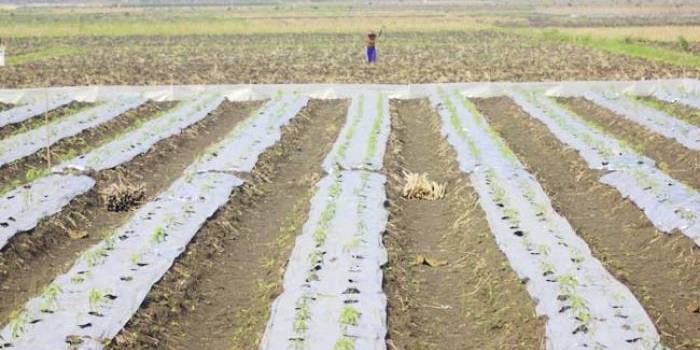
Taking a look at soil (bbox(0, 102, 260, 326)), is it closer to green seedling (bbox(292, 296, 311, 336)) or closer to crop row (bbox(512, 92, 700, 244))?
green seedling (bbox(292, 296, 311, 336))

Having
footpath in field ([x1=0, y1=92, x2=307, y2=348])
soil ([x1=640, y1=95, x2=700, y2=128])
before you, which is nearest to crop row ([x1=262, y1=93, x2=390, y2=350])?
footpath in field ([x1=0, y1=92, x2=307, y2=348])

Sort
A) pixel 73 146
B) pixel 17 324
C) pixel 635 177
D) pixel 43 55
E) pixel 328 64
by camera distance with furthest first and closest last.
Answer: pixel 43 55
pixel 328 64
pixel 73 146
pixel 635 177
pixel 17 324

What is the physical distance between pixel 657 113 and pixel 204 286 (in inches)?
449

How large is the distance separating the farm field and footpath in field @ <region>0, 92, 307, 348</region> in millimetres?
28

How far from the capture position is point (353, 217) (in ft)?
30.7

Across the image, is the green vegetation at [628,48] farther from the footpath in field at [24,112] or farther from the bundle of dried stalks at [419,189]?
the bundle of dried stalks at [419,189]

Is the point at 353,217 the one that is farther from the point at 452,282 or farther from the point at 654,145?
the point at 654,145

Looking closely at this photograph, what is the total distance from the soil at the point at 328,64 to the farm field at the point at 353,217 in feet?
13.5

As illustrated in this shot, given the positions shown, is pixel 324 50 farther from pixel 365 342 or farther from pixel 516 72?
pixel 365 342

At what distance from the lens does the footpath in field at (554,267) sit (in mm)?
6223

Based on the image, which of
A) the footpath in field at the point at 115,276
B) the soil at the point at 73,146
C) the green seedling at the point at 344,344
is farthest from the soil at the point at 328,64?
the green seedling at the point at 344,344

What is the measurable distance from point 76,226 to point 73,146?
512cm

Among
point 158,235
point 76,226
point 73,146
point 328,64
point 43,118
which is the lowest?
point 328,64

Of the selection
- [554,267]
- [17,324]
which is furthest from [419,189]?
[17,324]
